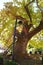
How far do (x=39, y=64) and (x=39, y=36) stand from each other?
164 inches

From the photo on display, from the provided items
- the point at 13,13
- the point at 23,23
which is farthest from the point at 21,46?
the point at 13,13

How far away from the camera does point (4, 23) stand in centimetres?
1723

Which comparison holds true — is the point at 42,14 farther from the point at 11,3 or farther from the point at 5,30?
the point at 5,30

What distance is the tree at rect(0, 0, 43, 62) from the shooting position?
53.0 feet

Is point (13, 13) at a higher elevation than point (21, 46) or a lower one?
higher

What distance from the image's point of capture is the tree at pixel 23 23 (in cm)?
1614

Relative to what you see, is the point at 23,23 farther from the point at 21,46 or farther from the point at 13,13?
the point at 21,46

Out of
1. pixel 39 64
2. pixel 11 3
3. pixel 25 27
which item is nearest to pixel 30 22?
pixel 25 27

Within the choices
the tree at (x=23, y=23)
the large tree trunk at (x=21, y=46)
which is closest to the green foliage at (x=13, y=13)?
the tree at (x=23, y=23)

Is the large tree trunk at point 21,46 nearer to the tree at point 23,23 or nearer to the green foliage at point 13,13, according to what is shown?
the tree at point 23,23

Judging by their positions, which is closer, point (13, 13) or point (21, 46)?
Result: point (13, 13)

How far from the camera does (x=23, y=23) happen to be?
16.3 meters

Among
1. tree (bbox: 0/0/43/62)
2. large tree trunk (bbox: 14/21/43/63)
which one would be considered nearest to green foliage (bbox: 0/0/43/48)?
tree (bbox: 0/0/43/62)

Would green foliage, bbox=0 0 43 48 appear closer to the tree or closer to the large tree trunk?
the tree
